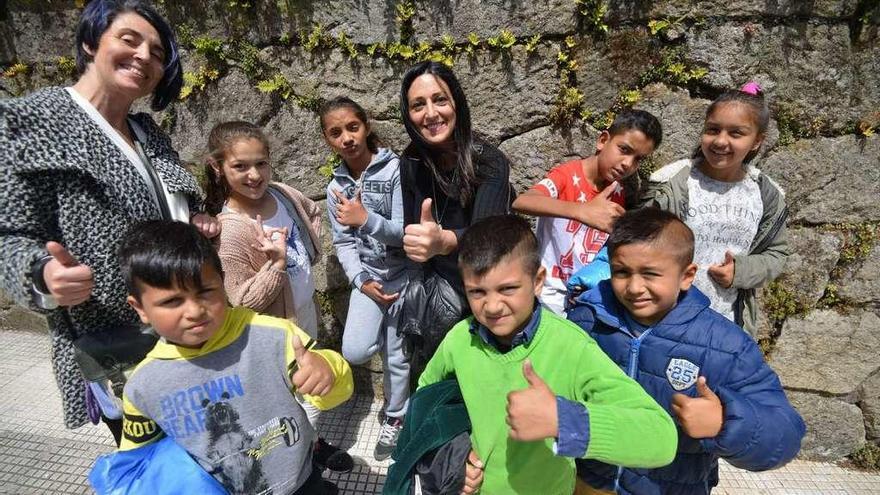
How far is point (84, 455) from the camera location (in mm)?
2592

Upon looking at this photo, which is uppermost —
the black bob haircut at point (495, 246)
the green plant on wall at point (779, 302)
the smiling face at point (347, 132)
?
the smiling face at point (347, 132)

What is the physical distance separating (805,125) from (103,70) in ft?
10.5

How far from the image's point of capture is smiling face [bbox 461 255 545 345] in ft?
4.50

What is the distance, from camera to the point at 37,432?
108 inches

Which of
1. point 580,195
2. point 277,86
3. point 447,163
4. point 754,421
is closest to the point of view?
point 754,421

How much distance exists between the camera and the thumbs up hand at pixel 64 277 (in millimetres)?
1298

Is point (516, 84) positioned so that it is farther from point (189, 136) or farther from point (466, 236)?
point (189, 136)

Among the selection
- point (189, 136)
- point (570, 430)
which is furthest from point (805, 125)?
point (189, 136)

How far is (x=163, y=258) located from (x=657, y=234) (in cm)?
152

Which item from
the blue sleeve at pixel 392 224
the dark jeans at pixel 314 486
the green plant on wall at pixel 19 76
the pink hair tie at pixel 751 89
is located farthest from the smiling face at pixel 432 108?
the green plant on wall at pixel 19 76

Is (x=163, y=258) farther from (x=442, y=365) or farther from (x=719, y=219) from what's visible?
(x=719, y=219)

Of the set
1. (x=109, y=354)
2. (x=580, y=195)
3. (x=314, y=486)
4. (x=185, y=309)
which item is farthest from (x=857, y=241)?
(x=109, y=354)

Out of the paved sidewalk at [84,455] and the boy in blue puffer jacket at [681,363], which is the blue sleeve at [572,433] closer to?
the boy in blue puffer jacket at [681,363]

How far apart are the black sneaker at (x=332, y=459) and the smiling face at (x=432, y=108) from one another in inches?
70.3
